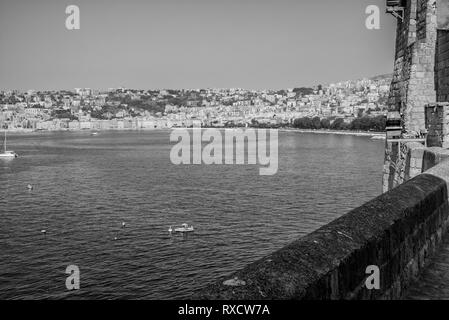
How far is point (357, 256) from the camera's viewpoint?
3439mm

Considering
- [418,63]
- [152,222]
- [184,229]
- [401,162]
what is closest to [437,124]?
[401,162]

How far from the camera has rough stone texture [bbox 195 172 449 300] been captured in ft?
8.96

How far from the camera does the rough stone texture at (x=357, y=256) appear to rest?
8.96ft

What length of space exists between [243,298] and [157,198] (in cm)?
3766

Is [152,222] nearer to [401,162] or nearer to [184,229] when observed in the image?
[184,229]

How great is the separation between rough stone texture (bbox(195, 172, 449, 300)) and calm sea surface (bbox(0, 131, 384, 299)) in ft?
46.1

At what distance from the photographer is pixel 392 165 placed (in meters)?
11.5

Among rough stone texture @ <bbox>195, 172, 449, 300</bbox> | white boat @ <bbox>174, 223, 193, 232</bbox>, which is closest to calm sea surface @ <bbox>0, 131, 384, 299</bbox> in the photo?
white boat @ <bbox>174, 223, 193, 232</bbox>

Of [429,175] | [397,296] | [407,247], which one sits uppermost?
[429,175]

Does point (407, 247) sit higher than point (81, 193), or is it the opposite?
point (407, 247)

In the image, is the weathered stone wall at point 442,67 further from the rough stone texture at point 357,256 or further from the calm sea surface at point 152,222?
the calm sea surface at point 152,222
